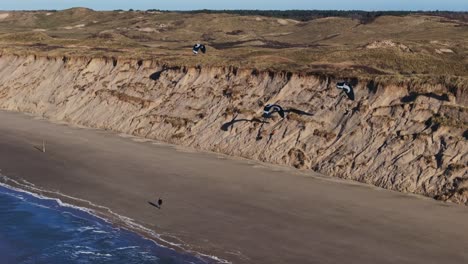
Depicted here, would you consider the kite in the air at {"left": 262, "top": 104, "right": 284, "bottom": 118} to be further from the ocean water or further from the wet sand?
the ocean water

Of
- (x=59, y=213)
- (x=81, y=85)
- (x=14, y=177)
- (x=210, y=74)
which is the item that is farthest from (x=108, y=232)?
(x=81, y=85)

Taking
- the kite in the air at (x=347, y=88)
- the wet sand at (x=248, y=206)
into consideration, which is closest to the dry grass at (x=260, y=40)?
the kite in the air at (x=347, y=88)

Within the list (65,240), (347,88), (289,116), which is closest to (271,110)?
(289,116)

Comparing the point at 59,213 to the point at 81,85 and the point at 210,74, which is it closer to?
the point at 210,74

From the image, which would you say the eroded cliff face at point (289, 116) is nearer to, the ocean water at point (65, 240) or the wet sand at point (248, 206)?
the wet sand at point (248, 206)

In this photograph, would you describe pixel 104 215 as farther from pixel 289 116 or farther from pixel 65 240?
pixel 289 116

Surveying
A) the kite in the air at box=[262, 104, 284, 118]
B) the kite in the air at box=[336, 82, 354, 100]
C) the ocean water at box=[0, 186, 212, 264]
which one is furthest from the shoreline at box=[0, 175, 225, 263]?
the kite in the air at box=[336, 82, 354, 100]
